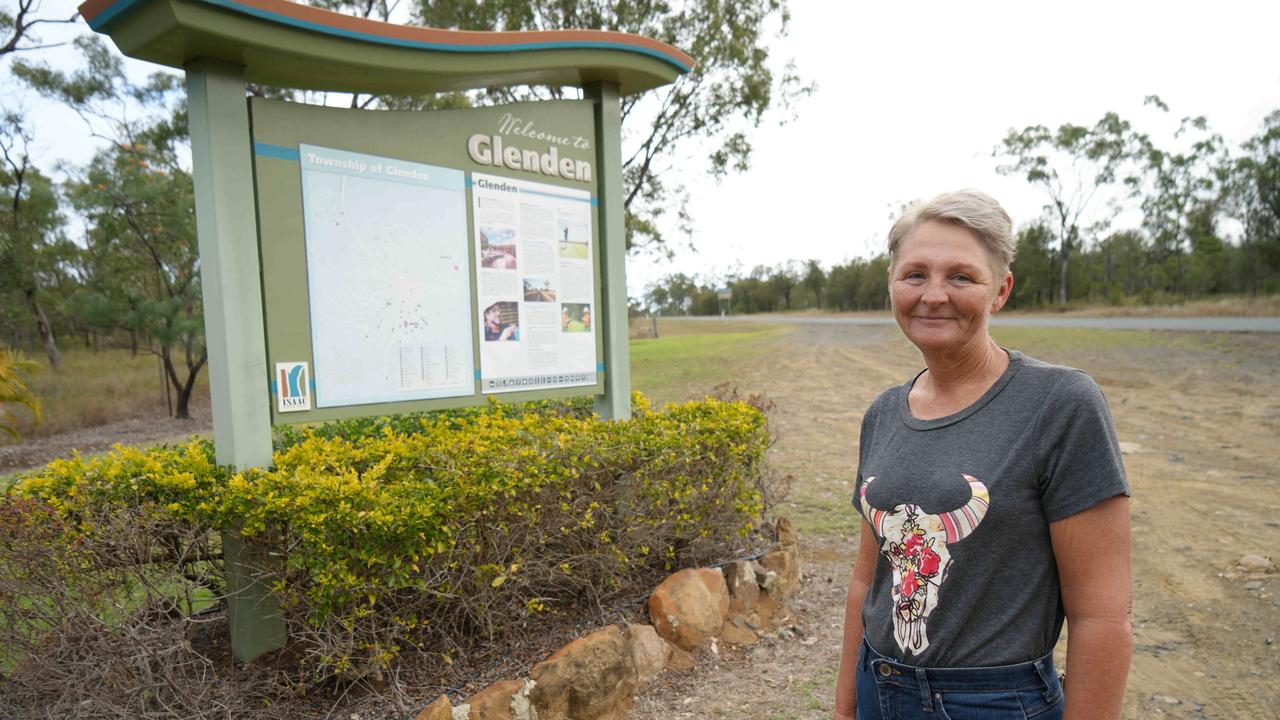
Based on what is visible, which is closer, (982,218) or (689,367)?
(982,218)

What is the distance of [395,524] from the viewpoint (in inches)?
106

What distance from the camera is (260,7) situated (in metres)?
2.99

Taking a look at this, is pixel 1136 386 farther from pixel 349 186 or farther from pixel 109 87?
pixel 109 87

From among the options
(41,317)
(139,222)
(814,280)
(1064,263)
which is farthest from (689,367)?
(814,280)

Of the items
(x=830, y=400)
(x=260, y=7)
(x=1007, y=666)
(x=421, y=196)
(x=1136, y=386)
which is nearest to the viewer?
(x=1007, y=666)

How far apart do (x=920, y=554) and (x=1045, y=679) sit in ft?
1.02

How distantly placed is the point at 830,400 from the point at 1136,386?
16.4 feet

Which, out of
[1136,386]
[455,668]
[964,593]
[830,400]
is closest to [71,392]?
[830,400]

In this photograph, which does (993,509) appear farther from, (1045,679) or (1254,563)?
(1254,563)

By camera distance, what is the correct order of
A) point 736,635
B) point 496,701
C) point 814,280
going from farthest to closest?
point 814,280
point 736,635
point 496,701

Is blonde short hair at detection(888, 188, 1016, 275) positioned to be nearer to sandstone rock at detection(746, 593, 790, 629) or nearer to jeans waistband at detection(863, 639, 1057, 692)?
jeans waistband at detection(863, 639, 1057, 692)

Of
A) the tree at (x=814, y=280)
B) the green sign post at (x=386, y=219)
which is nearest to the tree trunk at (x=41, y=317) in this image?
the green sign post at (x=386, y=219)

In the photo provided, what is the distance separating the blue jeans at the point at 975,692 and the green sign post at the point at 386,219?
236cm

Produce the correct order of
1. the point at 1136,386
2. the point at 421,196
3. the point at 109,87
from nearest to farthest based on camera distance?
the point at 421,196 → the point at 1136,386 → the point at 109,87
